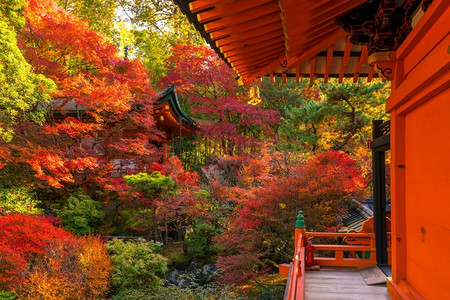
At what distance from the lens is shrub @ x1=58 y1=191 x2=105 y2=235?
1056 cm

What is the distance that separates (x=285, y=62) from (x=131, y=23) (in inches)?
929

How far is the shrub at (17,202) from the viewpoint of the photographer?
9.78m

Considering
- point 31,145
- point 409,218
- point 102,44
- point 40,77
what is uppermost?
point 102,44

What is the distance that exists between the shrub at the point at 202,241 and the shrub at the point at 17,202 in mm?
4783

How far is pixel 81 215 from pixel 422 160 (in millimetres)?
10414

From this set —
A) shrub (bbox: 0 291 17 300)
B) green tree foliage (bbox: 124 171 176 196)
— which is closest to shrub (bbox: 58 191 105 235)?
green tree foliage (bbox: 124 171 176 196)

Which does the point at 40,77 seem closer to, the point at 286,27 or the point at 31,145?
the point at 31,145

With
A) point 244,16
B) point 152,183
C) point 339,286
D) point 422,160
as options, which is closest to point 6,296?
point 152,183

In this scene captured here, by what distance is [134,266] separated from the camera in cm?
851

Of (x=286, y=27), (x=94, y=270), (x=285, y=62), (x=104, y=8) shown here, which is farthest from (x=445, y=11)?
(x=104, y=8)

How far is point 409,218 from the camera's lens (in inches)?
122

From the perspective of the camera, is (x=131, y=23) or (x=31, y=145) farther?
(x=131, y=23)

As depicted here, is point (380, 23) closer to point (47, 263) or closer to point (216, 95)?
point (47, 263)

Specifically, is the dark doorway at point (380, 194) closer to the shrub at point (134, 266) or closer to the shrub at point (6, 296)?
the shrub at point (134, 266)
